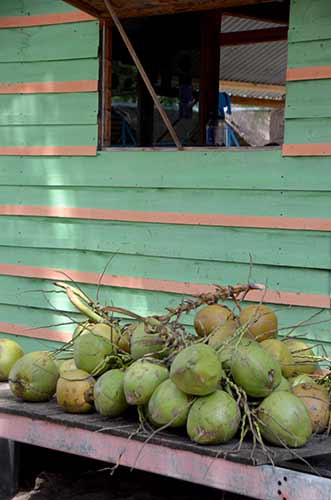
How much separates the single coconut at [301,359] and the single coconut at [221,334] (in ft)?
1.09

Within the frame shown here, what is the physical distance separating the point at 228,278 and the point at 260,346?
1889 mm

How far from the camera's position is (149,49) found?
6.86m

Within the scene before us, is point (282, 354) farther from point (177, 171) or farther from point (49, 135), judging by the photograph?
point (49, 135)

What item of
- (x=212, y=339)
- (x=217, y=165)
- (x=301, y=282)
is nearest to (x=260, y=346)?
(x=212, y=339)

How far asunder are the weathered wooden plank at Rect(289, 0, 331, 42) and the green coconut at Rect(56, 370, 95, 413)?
7.83 feet

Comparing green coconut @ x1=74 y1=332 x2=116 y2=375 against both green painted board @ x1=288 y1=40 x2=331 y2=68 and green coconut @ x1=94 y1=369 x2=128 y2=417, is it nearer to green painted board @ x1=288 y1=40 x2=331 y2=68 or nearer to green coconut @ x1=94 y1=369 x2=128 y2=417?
green coconut @ x1=94 y1=369 x2=128 y2=417

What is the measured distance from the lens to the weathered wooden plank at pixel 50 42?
5957mm

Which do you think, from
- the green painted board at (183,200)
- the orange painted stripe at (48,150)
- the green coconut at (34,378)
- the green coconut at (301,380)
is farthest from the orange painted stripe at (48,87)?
the green coconut at (301,380)

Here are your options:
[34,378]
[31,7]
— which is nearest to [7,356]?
[34,378]

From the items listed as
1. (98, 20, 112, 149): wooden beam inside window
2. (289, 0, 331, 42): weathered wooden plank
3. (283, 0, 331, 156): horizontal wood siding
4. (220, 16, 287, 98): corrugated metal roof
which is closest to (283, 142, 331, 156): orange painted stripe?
(283, 0, 331, 156): horizontal wood siding

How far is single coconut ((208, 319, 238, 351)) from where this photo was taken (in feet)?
12.3

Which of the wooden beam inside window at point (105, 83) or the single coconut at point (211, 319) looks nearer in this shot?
the single coconut at point (211, 319)

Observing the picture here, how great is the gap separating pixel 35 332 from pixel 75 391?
2552mm

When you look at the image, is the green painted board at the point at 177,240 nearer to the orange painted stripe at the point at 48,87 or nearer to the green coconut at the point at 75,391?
the orange painted stripe at the point at 48,87
